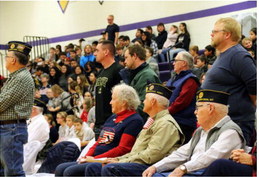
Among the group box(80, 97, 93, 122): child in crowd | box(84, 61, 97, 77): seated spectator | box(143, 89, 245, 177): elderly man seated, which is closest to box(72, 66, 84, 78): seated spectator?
box(84, 61, 97, 77): seated spectator

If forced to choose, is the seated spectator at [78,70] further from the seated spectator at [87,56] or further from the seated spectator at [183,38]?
the seated spectator at [183,38]

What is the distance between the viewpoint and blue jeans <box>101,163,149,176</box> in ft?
12.2

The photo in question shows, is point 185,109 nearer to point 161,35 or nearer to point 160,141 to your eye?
point 160,141

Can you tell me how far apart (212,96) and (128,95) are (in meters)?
1.22

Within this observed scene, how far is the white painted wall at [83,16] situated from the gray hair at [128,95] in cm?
582

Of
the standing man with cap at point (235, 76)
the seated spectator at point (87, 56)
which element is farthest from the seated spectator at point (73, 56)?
the standing man with cap at point (235, 76)

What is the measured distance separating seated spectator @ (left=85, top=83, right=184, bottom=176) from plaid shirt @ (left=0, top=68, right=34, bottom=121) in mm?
788

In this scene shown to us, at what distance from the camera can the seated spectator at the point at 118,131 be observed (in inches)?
166

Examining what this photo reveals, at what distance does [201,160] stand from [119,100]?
1354 millimetres

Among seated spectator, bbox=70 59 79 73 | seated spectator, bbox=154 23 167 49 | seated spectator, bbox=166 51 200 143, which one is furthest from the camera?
seated spectator, bbox=70 59 79 73

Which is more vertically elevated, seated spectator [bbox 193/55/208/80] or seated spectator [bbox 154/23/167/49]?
seated spectator [bbox 154/23/167/49]

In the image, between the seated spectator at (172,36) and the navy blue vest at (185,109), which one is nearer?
the navy blue vest at (185,109)

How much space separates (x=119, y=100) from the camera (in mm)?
4355

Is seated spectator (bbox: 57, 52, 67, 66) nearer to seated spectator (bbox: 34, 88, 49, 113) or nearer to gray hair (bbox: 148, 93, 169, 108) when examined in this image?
seated spectator (bbox: 34, 88, 49, 113)
